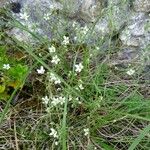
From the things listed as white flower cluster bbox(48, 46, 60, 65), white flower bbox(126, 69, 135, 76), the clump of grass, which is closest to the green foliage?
the clump of grass

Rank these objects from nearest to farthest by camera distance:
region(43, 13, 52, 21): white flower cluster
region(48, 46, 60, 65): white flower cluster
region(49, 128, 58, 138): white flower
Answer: region(49, 128, 58, 138): white flower
region(48, 46, 60, 65): white flower cluster
region(43, 13, 52, 21): white flower cluster

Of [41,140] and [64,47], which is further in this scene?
[64,47]

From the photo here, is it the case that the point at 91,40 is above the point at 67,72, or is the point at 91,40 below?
above

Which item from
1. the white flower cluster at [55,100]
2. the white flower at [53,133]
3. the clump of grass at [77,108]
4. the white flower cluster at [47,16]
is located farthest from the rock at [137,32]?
the white flower at [53,133]

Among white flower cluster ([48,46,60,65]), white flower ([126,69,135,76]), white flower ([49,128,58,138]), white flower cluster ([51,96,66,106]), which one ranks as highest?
white flower cluster ([48,46,60,65])

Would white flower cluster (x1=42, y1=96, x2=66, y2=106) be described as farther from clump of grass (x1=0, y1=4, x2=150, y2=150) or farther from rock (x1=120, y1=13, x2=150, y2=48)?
rock (x1=120, y1=13, x2=150, y2=48)

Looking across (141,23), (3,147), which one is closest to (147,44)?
(141,23)

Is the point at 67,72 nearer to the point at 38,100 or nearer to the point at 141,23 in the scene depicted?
the point at 38,100

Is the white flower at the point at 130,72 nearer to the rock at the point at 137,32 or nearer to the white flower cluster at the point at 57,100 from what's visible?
the rock at the point at 137,32

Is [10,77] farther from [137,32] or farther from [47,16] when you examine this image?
[137,32]
